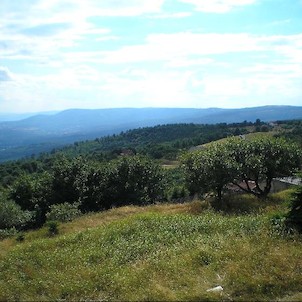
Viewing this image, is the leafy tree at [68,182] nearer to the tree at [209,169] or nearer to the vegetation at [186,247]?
the vegetation at [186,247]

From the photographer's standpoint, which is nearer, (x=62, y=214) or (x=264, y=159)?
(x=62, y=214)

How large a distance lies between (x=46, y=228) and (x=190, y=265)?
1216 cm

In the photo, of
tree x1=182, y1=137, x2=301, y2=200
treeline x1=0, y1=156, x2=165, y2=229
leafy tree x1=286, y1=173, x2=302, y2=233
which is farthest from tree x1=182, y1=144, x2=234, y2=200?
treeline x1=0, y1=156, x2=165, y2=229

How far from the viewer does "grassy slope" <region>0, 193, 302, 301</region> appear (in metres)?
10.1

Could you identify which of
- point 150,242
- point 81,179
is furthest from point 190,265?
point 81,179

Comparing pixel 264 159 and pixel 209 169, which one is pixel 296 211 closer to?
pixel 209 169

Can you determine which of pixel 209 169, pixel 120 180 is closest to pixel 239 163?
pixel 209 169

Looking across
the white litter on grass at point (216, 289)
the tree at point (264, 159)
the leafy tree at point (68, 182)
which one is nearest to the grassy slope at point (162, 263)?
the white litter on grass at point (216, 289)

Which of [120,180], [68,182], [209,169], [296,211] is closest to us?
[296,211]

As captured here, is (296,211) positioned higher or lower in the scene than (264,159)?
lower

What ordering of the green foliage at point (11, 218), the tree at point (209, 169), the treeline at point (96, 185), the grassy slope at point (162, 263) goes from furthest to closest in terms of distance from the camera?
1. the treeline at point (96, 185)
2. the green foliage at point (11, 218)
3. the tree at point (209, 169)
4. the grassy slope at point (162, 263)

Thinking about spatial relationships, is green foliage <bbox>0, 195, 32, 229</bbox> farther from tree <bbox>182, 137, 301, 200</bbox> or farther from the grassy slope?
the grassy slope

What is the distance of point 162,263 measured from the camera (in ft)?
39.3

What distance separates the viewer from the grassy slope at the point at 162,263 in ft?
33.3
